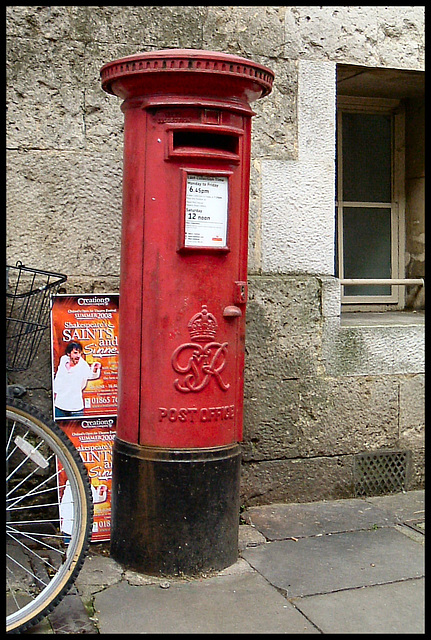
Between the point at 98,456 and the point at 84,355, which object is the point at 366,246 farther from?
the point at 98,456

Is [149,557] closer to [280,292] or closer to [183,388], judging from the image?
[183,388]

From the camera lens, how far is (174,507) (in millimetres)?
3582

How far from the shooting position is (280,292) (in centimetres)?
466

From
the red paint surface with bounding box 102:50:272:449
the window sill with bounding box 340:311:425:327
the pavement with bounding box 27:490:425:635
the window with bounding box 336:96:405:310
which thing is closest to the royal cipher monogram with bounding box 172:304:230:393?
the red paint surface with bounding box 102:50:272:449

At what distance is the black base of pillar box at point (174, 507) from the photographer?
3.58 meters

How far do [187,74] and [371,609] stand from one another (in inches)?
97.9

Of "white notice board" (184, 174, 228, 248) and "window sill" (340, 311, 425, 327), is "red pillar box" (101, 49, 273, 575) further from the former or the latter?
"window sill" (340, 311, 425, 327)

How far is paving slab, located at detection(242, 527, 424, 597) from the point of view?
12.0ft

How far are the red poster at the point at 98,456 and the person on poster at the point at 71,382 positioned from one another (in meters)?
0.07

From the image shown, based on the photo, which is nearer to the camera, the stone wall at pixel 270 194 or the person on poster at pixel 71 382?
the person on poster at pixel 71 382

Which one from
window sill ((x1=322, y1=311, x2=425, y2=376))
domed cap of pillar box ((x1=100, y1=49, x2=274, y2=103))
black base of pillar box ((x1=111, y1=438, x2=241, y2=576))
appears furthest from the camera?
window sill ((x1=322, y1=311, x2=425, y2=376))

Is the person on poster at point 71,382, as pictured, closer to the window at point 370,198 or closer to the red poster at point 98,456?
the red poster at point 98,456

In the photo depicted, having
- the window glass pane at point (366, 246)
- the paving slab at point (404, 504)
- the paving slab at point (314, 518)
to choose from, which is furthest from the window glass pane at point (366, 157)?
→ the paving slab at point (314, 518)

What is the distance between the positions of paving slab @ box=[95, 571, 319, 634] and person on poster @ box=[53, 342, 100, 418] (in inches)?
38.6
